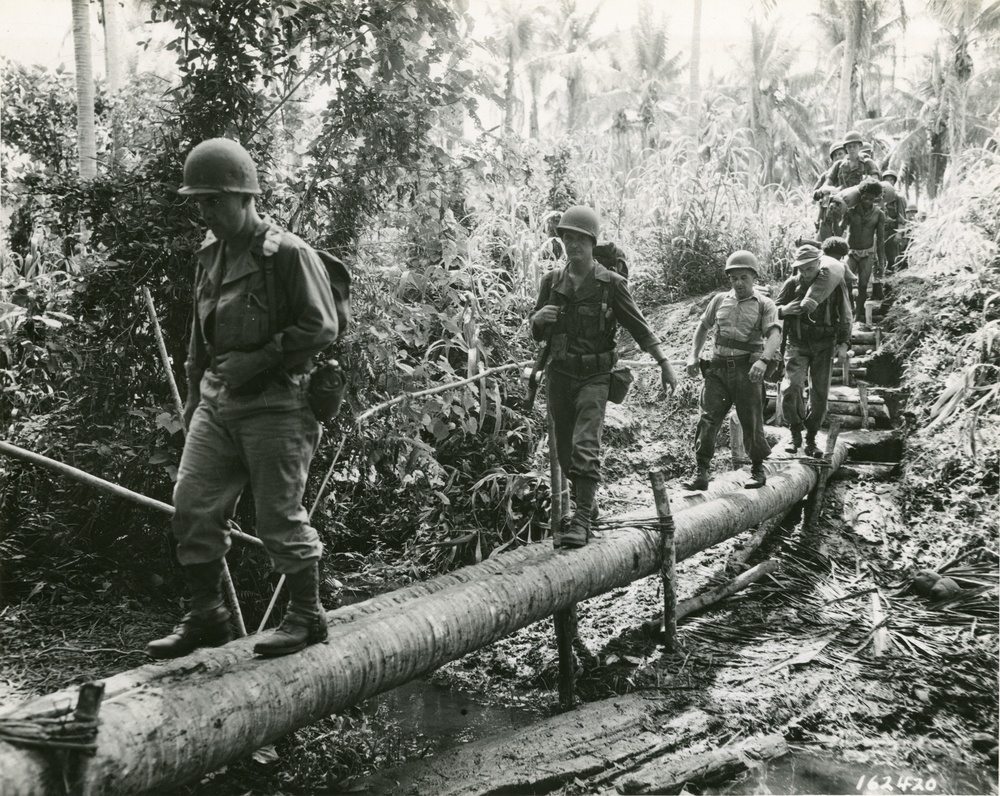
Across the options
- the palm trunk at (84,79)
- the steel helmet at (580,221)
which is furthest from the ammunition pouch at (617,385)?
the palm trunk at (84,79)

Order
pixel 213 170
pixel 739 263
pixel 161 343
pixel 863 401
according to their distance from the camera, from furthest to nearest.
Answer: pixel 863 401, pixel 739 263, pixel 161 343, pixel 213 170

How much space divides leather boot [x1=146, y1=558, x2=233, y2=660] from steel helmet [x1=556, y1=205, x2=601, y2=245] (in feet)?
9.03

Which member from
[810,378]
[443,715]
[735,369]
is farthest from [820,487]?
[443,715]

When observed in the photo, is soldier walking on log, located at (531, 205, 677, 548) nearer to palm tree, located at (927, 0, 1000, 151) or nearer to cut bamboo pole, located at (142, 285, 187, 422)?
cut bamboo pole, located at (142, 285, 187, 422)

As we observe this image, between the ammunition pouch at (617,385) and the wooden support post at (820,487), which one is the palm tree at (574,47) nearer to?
the wooden support post at (820,487)

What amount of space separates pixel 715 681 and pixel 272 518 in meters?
3.21

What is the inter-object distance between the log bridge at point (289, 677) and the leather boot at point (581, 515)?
102 millimetres

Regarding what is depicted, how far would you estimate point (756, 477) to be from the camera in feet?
22.2

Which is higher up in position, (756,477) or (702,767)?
(756,477)

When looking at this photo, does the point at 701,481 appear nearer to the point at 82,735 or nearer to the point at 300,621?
the point at 300,621

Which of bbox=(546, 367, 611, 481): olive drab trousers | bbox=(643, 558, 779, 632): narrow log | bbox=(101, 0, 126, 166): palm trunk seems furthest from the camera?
bbox=(101, 0, 126, 166): palm trunk

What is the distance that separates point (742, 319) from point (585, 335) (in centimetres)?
224

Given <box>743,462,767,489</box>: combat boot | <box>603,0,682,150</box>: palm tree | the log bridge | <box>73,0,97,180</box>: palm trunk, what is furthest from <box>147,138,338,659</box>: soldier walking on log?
<box>603,0,682,150</box>: palm tree

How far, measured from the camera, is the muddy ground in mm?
4109
